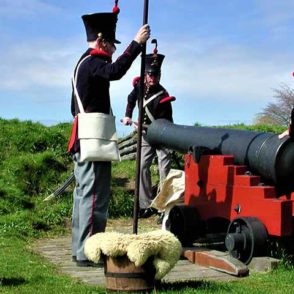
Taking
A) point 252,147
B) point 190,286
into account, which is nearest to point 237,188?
point 252,147

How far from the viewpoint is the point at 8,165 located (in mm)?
10547

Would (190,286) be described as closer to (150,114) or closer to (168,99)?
(150,114)

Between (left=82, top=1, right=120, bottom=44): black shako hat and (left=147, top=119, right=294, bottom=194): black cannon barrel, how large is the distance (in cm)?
152

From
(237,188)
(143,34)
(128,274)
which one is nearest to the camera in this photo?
(128,274)

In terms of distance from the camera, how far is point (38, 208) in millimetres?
9148

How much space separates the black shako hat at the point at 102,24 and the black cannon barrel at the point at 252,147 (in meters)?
1.52

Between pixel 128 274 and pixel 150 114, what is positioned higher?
pixel 150 114

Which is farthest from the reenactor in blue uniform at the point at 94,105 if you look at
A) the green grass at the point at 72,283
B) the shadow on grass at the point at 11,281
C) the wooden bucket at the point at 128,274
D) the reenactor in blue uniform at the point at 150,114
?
the reenactor in blue uniform at the point at 150,114

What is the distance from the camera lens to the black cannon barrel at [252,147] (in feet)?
19.0

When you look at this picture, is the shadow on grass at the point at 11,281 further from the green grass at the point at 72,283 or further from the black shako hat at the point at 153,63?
the black shako hat at the point at 153,63

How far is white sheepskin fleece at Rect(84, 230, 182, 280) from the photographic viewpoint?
442 centimetres

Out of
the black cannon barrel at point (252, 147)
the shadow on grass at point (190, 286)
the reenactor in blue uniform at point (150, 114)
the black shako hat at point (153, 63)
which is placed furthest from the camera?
the reenactor in blue uniform at point (150, 114)

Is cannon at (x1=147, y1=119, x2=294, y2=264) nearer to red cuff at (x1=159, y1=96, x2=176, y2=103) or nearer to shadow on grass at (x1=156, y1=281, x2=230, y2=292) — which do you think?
shadow on grass at (x1=156, y1=281, x2=230, y2=292)

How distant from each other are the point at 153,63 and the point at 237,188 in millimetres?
3291
